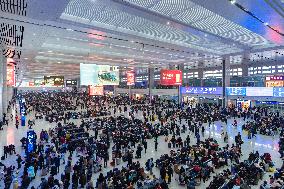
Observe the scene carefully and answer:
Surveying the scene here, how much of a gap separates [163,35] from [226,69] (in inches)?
698

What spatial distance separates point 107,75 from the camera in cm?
2841

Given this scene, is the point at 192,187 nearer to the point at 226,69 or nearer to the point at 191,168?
the point at 191,168

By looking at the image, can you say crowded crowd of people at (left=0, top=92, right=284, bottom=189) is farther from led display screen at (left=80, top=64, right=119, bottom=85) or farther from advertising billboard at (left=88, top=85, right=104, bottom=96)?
advertising billboard at (left=88, top=85, right=104, bottom=96)

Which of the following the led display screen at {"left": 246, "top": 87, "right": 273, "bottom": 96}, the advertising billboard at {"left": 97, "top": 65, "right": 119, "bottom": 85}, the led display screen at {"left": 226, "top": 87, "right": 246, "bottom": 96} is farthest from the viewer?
the led display screen at {"left": 226, "top": 87, "right": 246, "bottom": 96}

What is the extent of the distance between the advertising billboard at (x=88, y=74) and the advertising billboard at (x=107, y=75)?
1.80 feet

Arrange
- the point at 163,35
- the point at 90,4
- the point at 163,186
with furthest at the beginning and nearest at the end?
the point at 163,35
the point at 90,4
the point at 163,186

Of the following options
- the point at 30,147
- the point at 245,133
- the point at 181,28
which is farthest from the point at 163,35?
the point at 30,147

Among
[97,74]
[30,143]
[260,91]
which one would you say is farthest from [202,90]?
[30,143]

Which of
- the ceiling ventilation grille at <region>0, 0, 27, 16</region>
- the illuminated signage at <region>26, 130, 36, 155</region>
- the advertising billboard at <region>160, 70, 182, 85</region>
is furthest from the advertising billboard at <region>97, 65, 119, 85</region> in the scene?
the ceiling ventilation grille at <region>0, 0, 27, 16</region>

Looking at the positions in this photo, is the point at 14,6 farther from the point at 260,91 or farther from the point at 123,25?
the point at 260,91

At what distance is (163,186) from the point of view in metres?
10.6

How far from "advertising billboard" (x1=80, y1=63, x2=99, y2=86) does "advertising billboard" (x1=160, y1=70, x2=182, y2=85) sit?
682 cm

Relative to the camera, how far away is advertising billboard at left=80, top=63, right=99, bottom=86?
26.2 metres

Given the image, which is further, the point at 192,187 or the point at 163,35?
the point at 163,35
